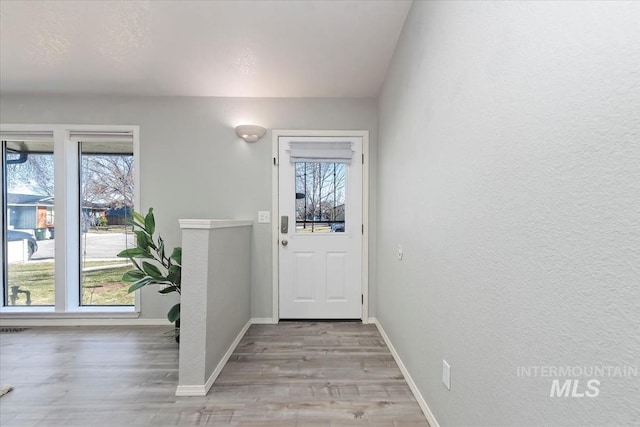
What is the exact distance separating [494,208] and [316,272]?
2133 millimetres

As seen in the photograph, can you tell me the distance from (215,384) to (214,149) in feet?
7.07

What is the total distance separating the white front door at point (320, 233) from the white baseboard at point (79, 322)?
1.41 m

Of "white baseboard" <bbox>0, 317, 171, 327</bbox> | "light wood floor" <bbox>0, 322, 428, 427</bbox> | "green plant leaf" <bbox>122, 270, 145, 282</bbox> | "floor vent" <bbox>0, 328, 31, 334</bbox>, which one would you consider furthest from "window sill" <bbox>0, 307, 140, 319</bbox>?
"green plant leaf" <bbox>122, 270, 145, 282</bbox>

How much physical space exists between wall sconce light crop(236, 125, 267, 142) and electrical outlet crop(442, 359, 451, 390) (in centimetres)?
245

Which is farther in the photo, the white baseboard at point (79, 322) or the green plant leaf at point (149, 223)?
the white baseboard at point (79, 322)

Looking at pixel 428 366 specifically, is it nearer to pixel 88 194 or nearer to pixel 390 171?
pixel 390 171

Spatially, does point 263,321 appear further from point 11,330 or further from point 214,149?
point 11,330

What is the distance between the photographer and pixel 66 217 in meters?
2.75

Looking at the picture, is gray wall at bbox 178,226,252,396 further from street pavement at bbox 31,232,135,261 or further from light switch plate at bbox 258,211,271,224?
street pavement at bbox 31,232,135,261

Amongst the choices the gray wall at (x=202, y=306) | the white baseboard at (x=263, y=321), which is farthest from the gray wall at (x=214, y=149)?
the gray wall at (x=202, y=306)

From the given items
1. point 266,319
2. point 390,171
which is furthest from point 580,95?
point 266,319

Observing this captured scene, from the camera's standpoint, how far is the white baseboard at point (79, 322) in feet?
8.88

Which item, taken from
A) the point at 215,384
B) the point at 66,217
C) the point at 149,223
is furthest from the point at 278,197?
the point at 66,217

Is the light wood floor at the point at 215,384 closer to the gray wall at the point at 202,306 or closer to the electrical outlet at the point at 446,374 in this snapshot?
the gray wall at the point at 202,306
